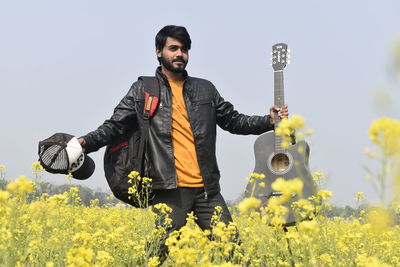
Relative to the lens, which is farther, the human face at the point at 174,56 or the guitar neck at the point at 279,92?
the guitar neck at the point at 279,92

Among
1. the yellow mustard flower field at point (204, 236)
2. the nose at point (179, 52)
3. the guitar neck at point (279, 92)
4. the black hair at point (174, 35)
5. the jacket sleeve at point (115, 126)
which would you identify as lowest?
the yellow mustard flower field at point (204, 236)

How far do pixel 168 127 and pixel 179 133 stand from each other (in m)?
0.12

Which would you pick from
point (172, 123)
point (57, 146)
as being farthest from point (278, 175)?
point (57, 146)

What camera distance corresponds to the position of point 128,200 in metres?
3.65

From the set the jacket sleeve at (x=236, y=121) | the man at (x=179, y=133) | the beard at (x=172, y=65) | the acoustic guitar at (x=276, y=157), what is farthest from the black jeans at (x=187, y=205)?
the beard at (x=172, y=65)

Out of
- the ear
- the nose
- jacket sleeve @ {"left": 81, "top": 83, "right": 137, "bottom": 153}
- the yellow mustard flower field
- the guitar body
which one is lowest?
the yellow mustard flower field

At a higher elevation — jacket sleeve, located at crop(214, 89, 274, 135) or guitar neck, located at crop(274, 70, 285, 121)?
guitar neck, located at crop(274, 70, 285, 121)

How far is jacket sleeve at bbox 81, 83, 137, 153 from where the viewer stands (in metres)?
3.45

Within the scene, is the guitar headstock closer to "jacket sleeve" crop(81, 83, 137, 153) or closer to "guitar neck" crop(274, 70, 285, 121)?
"guitar neck" crop(274, 70, 285, 121)

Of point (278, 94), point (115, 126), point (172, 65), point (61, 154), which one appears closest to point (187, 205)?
point (115, 126)

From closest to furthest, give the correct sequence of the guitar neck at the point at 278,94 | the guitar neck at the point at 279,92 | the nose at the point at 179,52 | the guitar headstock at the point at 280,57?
the nose at the point at 179,52 < the guitar neck at the point at 278,94 < the guitar neck at the point at 279,92 < the guitar headstock at the point at 280,57

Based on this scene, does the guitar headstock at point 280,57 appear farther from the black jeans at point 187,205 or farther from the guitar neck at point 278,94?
the black jeans at point 187,205

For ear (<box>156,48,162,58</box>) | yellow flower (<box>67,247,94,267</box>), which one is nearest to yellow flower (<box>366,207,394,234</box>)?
yellow flower (<box>67,247,94,267</box>)

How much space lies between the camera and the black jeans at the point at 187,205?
3283 millimetres
